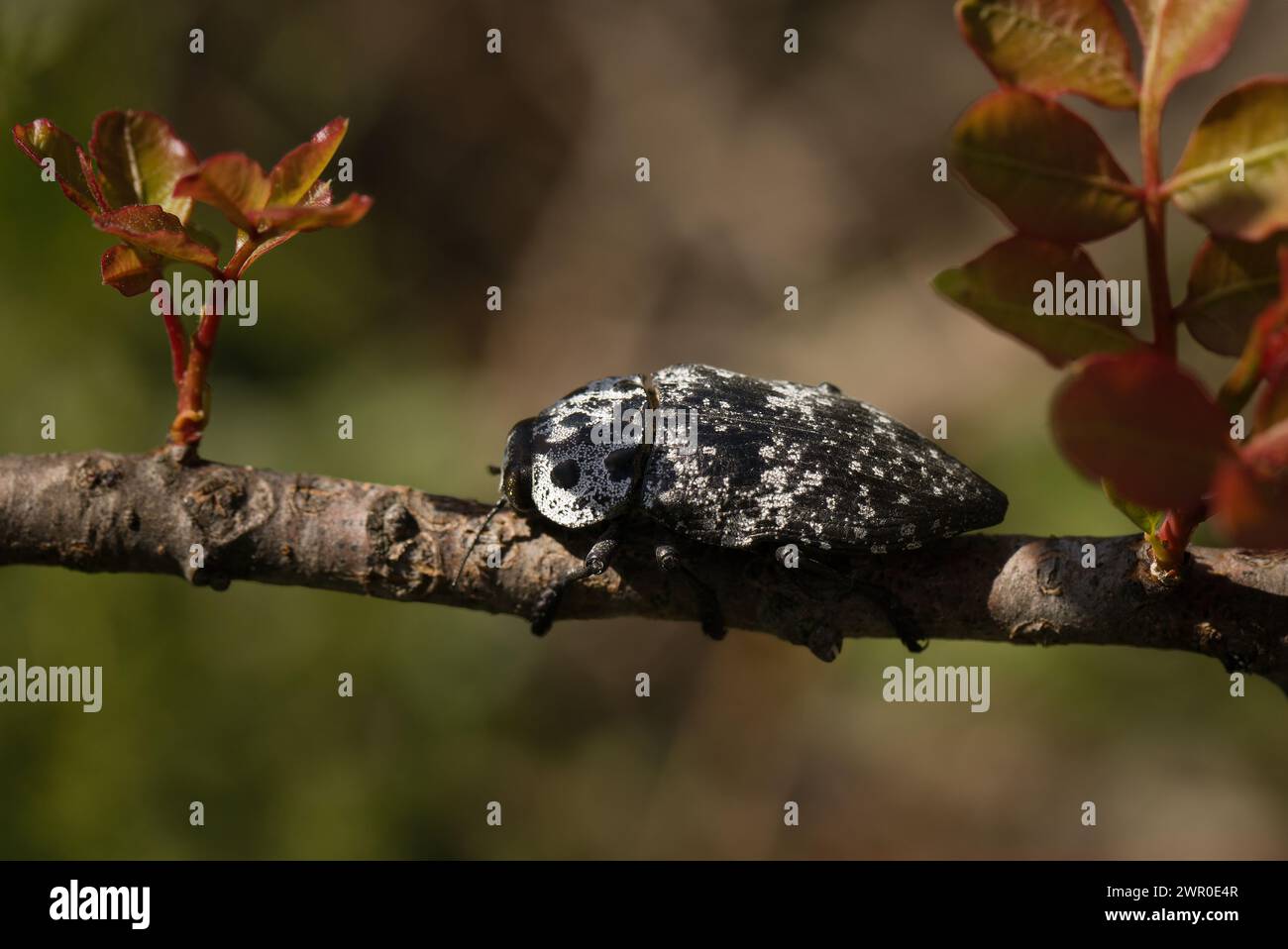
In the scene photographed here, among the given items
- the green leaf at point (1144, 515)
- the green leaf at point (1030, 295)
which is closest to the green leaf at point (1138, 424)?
the green leaf at point (1030, 295)

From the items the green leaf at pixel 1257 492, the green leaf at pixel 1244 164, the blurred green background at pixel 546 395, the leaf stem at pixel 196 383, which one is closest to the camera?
the green leaf at pixel 1257 492

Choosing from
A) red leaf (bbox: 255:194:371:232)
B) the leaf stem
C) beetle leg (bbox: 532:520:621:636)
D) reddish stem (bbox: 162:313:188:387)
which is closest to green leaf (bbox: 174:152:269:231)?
red leaf (bbox: 255:194:371:232)

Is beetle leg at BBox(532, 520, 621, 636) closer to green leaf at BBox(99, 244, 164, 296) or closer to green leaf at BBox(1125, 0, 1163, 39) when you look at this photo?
green leaf at BBox(99, 244, 164, 296)

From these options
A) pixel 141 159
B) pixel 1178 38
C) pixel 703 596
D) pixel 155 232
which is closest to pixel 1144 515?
pixel 1178 38

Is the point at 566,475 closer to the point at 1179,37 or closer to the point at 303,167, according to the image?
the point at 303,167

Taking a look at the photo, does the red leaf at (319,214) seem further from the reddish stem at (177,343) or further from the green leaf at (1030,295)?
the green leaf at (1030,295)

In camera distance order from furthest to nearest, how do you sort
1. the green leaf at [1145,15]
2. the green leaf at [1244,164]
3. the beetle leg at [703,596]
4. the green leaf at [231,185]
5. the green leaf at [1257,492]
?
the beetle leg at [703,596] → the green leaf at [231,185] → the green leaf at [1145,15] → the green leaf at [1244,164] → the green leaf at [1257,492]
